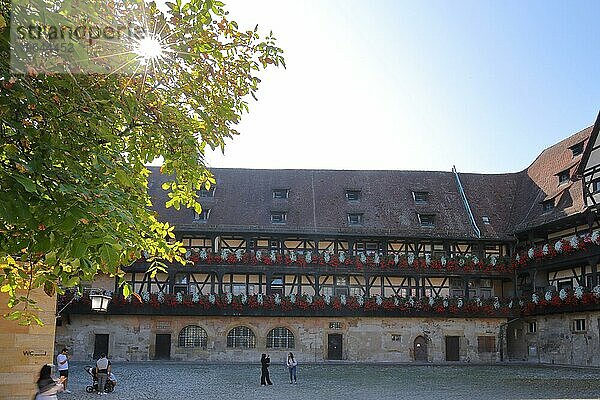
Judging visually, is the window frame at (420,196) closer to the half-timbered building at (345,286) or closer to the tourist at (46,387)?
the half-timbered building at (345,286)

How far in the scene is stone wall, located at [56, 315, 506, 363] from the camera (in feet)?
113

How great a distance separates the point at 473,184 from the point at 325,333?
42.1 feet

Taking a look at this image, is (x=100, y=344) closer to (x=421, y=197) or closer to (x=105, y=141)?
(x=421, y=197)

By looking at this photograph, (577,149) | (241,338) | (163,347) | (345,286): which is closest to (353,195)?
(345,286)

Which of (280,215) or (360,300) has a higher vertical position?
(280,215)

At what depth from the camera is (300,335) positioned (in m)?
35.2

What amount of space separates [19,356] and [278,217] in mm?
25517

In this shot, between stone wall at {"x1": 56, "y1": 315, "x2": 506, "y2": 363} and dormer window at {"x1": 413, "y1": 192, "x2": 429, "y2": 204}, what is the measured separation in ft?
21.8

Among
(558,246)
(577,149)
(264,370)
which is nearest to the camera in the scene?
(264,370)

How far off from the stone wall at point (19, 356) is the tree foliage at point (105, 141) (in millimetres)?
5166

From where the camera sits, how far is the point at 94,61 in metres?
5.68

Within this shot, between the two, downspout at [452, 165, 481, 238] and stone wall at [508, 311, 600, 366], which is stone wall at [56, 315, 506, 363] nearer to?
stone wall at [508, 311, 600, 366]

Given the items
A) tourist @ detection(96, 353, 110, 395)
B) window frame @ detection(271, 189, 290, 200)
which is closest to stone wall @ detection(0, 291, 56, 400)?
tourist @ detection(96, 353, 110, 395)

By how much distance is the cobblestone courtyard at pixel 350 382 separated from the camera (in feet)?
60.1
